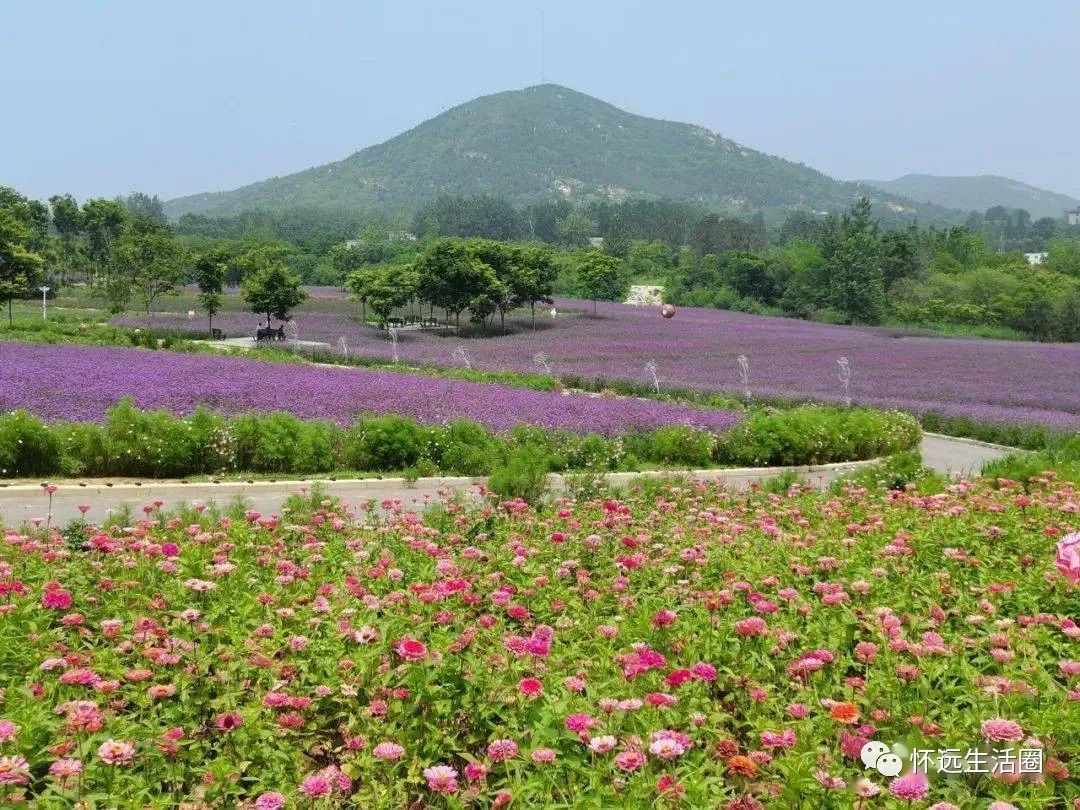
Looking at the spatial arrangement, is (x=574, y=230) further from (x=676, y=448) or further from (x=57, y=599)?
(x=57, y=599)

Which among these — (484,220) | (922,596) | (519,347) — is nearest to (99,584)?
(922,596)

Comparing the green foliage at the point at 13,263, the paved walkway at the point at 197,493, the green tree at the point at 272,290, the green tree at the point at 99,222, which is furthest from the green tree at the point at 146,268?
the paved walkway at the point at 197,493

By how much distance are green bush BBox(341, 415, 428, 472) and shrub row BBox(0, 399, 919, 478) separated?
0.02 m

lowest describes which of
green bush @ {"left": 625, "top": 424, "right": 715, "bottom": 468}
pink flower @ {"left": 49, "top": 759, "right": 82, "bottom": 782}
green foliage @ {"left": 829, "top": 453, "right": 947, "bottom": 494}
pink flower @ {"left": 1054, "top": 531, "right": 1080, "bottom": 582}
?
green bush @ {"left": 625, "top": 424, "right": 715, "bottom": 468}

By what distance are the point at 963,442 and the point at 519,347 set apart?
63.6 ft

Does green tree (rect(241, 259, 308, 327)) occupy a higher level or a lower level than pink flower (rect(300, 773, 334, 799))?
higher

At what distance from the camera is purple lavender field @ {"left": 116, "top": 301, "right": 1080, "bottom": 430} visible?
24203 millimetres

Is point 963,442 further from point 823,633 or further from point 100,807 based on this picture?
point 100,807

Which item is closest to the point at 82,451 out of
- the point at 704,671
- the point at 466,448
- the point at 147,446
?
the point at 147,446

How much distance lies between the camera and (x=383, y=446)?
1329cm

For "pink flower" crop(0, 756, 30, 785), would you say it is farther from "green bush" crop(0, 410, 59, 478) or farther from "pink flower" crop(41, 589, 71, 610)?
"green bush" crop(0, 410, 59, 478)

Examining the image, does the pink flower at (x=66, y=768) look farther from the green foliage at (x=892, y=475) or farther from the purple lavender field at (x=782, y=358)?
the purple lavender field at (x=782, y=358)

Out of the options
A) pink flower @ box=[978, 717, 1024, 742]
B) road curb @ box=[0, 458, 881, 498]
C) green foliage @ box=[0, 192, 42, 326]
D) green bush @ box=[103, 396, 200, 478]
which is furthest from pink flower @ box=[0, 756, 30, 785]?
green foliage @ box=[0, 192, 42, 326]

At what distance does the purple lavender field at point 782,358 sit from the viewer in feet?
79.4
